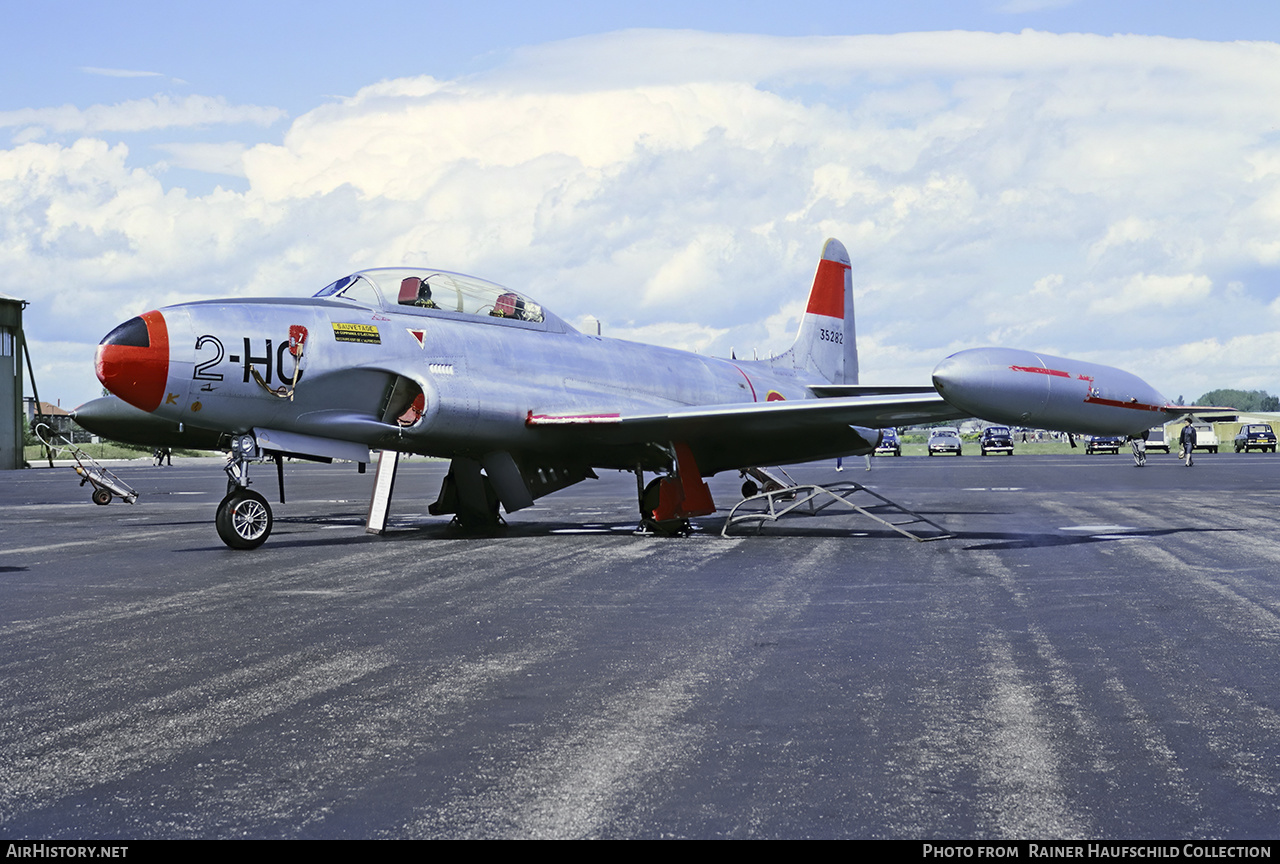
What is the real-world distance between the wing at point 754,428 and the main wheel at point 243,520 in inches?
148

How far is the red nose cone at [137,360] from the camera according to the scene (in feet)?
42.6

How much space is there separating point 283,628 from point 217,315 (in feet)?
22.5

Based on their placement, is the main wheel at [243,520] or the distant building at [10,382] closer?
the main wheel at [243,520]

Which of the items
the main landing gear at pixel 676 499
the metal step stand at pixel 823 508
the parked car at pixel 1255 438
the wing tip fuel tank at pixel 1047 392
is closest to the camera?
the wing tip fuel tank at pixel 1047 392

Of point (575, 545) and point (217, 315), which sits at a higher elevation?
point (217, 315)

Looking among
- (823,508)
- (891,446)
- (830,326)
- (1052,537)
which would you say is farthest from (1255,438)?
(1052,537)

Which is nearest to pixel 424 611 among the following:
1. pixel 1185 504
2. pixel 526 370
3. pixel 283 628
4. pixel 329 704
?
pixel 283 628

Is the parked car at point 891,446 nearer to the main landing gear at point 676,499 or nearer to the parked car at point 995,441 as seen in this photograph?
the parked car at point 995,441

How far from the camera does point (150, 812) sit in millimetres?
3967

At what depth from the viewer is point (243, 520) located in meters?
14.1

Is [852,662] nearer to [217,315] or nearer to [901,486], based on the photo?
[217,315]

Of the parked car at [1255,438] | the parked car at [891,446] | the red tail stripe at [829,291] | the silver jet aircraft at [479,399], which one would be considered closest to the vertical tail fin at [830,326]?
the red tail stripe at [829,291]

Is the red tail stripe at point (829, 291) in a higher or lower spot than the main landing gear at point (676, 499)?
higher

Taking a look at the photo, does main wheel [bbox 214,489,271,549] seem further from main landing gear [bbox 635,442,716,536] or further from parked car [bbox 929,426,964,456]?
parked car [bbox 929,426,964,456]
